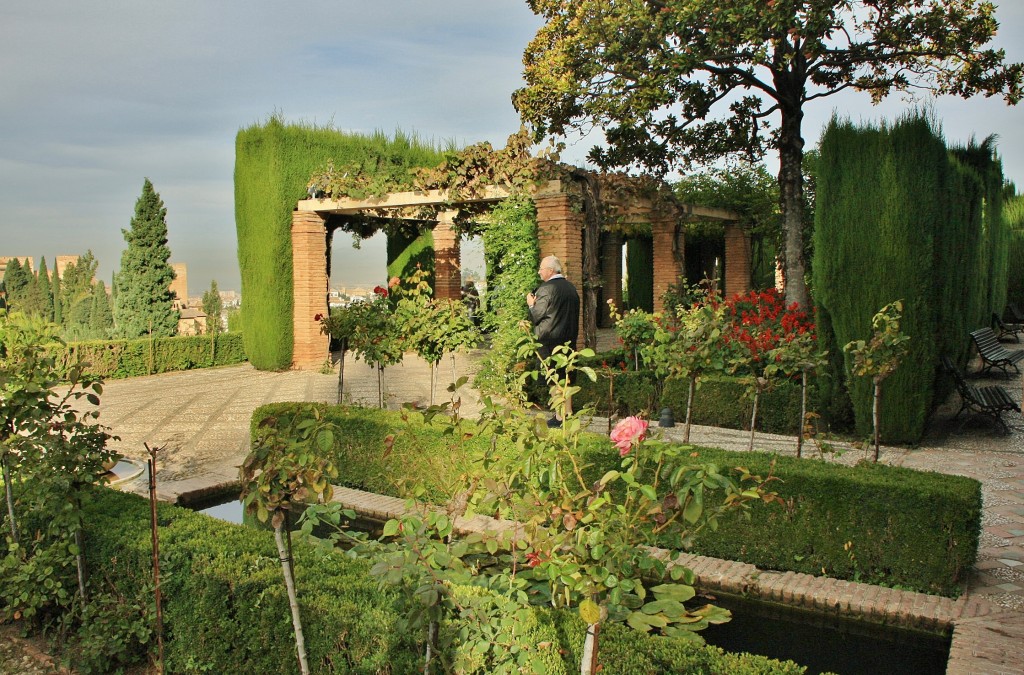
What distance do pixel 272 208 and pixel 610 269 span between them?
10.6m

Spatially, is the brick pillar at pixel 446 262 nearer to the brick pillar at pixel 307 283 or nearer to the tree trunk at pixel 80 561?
the brick pillar at pixel 307 283

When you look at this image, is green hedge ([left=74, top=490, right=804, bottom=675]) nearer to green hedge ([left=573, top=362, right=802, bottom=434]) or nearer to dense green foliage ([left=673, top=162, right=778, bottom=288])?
green hedge ([left=573, top=362, right=802, bottom=434])

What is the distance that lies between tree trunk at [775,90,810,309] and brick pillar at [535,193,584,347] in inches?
211

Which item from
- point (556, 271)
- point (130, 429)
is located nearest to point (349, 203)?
point (130, 429)

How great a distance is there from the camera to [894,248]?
294 inches

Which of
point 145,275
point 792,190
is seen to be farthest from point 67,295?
point 792,190

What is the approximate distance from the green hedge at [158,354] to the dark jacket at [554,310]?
10.0 meters

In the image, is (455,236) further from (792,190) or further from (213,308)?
(792,190)

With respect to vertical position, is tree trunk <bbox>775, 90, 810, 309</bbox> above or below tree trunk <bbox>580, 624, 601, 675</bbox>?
above

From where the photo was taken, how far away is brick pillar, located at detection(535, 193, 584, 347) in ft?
32.5

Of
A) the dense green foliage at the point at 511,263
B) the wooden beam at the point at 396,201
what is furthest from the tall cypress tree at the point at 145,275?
the dense green foliage at the point at 511,263

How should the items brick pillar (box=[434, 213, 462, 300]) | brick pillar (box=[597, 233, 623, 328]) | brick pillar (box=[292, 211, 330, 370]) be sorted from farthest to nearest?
brick pillar (box=[597, 233, 623, 328]) → brick pillar (box=[434, 213, 462, 300]) → brick pillar (box=[292, 211, 330, 370])

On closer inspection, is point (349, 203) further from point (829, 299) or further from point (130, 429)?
point (829, 299)

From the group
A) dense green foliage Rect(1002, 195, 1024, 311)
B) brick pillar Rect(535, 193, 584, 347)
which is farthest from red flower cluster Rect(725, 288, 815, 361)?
dense green foliage Rect(1002, 195, 1024, 311)
